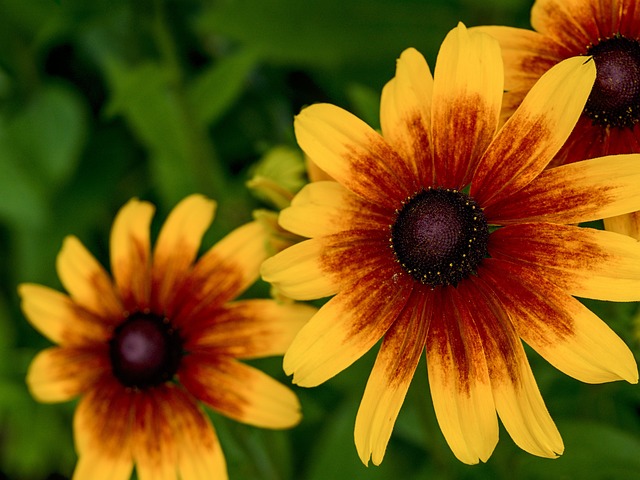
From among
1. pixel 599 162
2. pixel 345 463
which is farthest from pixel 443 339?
pixel 345 463

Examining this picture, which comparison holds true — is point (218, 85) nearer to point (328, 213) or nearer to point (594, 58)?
point (328, 213)

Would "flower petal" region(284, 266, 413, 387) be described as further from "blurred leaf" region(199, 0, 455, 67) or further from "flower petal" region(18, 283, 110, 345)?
"blurred leaf" region(199, 0, 455, 67)

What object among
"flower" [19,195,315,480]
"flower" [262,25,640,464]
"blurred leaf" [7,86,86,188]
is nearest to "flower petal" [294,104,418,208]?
"flower" [262,25,640,464]

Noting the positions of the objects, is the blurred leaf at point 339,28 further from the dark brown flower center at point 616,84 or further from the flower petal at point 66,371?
the dark brown flower center at point 616,84

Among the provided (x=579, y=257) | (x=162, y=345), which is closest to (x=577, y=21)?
(x=579, y=257)

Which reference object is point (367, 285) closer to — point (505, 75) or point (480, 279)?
point (480, 279)

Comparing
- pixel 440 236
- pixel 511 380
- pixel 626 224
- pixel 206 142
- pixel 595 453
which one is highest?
pixel 206 142
